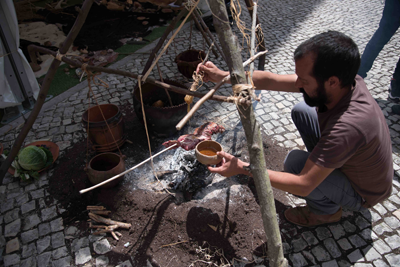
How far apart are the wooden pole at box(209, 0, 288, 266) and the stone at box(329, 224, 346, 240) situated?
4.13 ft

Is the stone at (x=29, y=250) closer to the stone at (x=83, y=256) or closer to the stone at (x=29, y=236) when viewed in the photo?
the stone at (x=29, y=236)

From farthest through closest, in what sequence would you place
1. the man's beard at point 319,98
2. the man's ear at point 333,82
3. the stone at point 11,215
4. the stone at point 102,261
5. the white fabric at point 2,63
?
1. the white fabric at point 2,63
2. the stone at point 11,215
3. the stone at point 102,261
4. the man's beard at point 319,98
5. the man's ear at point 333,82

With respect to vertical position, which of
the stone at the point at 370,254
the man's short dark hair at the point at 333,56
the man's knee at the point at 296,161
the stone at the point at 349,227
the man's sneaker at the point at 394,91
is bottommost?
the stone at the point at 370,254

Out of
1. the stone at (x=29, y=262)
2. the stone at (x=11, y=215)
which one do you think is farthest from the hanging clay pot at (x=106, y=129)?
the stone at (x=29, y=262)

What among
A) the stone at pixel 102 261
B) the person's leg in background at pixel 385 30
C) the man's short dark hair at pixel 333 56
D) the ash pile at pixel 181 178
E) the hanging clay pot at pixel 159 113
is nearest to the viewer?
the man's short dark hair at pixel 333 56

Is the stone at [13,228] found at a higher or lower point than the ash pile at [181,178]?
lower

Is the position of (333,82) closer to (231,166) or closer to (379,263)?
(231,166)

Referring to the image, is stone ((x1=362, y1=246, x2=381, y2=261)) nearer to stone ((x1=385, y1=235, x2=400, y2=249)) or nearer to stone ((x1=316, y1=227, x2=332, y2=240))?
stone ((x1=385, y1=235, x2=400, y2=249))

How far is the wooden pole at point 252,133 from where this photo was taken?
2.00 m

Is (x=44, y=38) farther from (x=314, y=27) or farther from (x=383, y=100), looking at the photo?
(x=383, y=100)

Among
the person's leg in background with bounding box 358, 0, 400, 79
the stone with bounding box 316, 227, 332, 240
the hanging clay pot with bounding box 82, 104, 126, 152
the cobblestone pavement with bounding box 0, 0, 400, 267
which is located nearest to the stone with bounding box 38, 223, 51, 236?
the cobblestone pavement with bounding box 0, 0, 400, 267

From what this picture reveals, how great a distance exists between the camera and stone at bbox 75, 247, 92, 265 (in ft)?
9.31

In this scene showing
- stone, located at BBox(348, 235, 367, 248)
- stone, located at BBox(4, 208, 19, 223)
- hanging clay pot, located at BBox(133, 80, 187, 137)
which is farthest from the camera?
hanging clay pot, located at BBox(133, 80, 187, 137)

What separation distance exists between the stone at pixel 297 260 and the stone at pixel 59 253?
250cm
